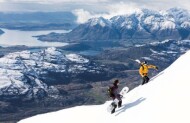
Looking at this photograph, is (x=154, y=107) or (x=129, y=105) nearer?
(x=154, y=107)

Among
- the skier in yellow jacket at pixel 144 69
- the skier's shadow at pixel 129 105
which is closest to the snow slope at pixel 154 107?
the skier's shadow at pixel 129 105

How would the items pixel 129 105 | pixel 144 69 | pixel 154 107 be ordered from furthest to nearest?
1. pixel 144 69
2. pixel 129 105
3. pixel 154 107

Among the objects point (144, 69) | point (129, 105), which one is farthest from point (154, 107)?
point (144, 69)

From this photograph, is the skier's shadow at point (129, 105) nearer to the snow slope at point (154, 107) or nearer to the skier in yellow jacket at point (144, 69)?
the snow slope at point (154, 107)

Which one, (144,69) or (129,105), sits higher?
(144,69)

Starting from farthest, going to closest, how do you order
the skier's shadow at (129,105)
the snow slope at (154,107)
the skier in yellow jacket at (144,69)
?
the skier in yellow jacket at (144,69)
the skier's shadow at (129,105)
the snow slope at (154,107)

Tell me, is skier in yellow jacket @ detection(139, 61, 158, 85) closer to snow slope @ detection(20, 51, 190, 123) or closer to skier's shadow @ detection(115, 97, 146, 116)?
snow slope @ detection(20, 51, 190, 123)

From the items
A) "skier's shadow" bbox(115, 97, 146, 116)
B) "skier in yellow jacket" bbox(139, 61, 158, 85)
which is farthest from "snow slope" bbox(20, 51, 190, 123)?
"skier in yellow jacket" bbox(139, 61, 158, 85)

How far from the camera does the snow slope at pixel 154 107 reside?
40406 mm

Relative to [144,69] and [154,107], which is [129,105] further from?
[144,69]

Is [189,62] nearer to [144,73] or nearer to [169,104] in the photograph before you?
[144,73]

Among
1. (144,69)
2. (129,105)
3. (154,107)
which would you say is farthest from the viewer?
(144,69)

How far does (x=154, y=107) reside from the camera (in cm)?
4350

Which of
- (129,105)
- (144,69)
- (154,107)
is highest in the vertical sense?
(144,69)
